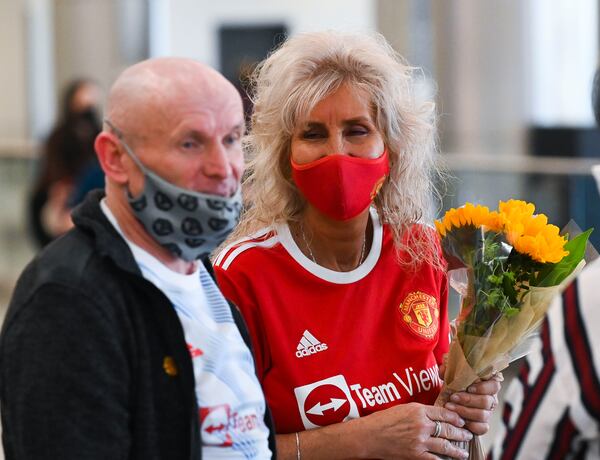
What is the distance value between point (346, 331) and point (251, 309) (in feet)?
0.76

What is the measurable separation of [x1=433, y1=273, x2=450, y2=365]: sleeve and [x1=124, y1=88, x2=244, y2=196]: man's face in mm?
1051

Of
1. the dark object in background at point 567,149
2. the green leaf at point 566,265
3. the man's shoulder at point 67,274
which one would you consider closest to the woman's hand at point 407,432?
the green leaf at point 566,265

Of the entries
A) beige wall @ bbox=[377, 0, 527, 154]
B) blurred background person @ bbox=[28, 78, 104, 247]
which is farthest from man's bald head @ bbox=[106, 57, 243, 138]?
beige wall @ bbox=[377, 0, 527, 154]

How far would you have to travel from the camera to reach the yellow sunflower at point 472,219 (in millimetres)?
2576

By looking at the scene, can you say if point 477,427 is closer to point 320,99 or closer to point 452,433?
point 452,433

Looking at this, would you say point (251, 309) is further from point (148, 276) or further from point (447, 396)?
point (148, 276)

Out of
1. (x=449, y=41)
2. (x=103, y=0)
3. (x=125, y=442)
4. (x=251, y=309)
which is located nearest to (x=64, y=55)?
(x=103, y=0)

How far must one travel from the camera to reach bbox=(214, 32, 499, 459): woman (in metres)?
2.57

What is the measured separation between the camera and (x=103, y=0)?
11234mm

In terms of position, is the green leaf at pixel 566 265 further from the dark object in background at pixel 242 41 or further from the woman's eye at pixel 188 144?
the dark object in background at pixel 242 41

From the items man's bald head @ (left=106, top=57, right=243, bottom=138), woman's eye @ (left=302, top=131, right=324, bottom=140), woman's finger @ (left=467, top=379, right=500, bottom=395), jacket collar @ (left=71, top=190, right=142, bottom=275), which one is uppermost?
man's bald head @ (left=106, top=57, right=243, bottom=138)

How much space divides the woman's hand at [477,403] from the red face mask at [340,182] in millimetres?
498

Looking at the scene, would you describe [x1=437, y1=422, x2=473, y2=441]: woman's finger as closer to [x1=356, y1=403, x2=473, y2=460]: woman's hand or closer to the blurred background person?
[x1=356, y1=403, x2=473, y2=460]: woman's hand

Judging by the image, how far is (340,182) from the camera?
102 inches
